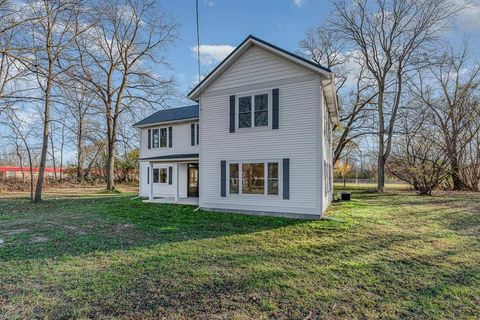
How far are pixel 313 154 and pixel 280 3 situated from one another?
19.8ft

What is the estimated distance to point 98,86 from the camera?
11.9 m

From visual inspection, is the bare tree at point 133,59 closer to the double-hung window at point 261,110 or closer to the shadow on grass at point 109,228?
the shadow on grass at point 109,228

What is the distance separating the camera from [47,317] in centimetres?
344

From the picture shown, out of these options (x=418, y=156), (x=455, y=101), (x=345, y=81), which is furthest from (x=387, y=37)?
(x=418, y=156)

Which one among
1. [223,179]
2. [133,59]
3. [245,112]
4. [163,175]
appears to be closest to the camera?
[245,112]

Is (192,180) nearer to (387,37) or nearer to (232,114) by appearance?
(232,114)

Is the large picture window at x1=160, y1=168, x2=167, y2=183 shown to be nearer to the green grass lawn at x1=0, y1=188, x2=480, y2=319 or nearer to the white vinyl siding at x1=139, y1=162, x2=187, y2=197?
the white vinyl siding at x1=139, y1=162, x2=187, y2=197

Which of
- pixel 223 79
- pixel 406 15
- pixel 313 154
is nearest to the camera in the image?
pixel 313 154

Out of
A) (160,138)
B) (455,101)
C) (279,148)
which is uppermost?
(455,101)

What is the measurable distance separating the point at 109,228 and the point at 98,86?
6.58m

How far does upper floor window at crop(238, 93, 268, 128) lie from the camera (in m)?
10.8

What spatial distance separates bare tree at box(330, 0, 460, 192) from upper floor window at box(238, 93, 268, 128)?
620 inches

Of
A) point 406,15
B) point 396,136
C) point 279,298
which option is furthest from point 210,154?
point 406,15

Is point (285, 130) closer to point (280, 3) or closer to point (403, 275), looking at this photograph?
point (280, 3)
